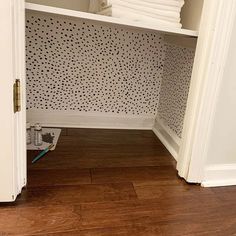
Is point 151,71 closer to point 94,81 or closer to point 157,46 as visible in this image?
point 157,46

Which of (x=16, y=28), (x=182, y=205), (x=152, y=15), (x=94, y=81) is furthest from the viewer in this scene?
(x=94, y=81)

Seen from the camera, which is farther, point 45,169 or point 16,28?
point 45,169

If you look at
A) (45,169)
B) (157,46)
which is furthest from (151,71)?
(45,169)

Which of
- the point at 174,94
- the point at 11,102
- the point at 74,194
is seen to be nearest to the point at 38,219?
the point at 74,194

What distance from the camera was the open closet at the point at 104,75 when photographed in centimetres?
118

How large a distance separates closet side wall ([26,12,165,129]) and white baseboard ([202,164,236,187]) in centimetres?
55

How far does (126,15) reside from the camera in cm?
89

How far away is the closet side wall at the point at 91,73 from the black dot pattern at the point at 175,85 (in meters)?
0.06

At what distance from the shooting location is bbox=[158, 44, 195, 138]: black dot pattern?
1.12 metres

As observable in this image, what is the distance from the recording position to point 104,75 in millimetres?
1299

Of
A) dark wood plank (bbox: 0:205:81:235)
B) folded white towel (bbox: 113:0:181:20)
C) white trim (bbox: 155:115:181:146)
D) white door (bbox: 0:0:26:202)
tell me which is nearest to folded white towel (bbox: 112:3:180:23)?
folded white towel (bbox: 113:0:181:20)

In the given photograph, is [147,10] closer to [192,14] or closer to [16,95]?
[192,14]

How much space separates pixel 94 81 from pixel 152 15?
19.3 inches

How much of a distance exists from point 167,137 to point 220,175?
0.35m
